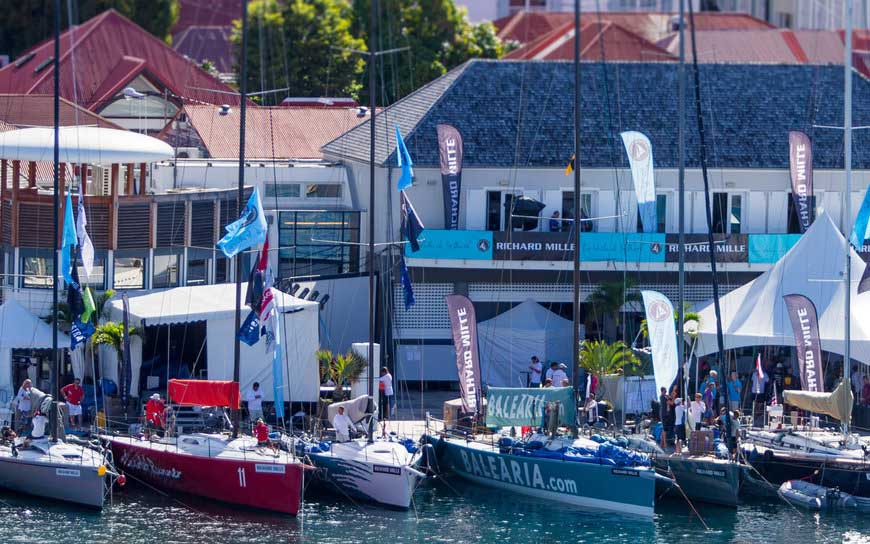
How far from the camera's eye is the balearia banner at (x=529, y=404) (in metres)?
39.1

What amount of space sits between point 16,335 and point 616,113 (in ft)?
63.4

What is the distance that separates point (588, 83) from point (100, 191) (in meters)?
15.2

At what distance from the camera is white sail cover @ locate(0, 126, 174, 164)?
4378 centimetres

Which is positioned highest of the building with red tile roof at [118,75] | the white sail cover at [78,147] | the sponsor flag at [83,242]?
the building with red tile roof at [118,75]

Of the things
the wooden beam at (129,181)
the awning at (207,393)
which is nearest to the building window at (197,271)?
the wooden beam at (129,181)

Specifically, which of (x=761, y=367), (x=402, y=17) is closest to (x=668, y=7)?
(x=402, y=17)

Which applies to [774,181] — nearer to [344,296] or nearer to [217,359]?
[344,296]

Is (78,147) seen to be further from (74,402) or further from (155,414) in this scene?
(155,414)

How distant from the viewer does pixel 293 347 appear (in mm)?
43688

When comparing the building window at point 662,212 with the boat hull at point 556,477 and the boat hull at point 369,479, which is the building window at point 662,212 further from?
the boat hull at point 369,479

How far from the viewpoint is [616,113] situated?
51688 mm

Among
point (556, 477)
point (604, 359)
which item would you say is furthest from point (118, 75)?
point (556, 477)

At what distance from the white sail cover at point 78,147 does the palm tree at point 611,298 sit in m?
12.7

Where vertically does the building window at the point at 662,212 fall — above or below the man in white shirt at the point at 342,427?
above
